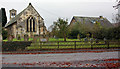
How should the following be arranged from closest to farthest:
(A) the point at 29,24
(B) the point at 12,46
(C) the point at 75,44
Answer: (B) the point at 12,46, (C) the point at 75,44, (A) the point at 29,24

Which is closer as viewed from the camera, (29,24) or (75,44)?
(75,44)

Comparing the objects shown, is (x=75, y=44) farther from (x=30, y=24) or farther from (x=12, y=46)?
(x=30, y=24)

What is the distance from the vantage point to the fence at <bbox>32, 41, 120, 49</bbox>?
57.3 ft

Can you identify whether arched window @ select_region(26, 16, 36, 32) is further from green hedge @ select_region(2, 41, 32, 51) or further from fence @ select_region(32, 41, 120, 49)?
green hedge @ select_region(2, 41, 32, 51)

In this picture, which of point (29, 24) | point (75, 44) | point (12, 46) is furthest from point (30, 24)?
point (75, 44)

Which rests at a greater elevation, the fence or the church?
the church

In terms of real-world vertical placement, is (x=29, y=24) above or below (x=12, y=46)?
above

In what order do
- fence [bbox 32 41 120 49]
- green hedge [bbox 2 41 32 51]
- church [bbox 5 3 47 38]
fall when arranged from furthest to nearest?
church [bbox 5 3 47 38], fence [bbox 32 41 120 49], green hedge [bbox 2 41 32 51]

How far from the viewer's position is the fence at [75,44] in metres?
17.5

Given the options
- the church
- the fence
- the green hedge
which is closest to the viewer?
the green hedge

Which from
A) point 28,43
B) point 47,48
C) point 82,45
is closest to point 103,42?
point 82,45

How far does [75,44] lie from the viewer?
17.7 metres

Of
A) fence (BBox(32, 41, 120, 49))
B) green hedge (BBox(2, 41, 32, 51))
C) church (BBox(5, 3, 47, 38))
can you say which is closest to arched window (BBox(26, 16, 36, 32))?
church (BBox(5, 3, 47, 38))

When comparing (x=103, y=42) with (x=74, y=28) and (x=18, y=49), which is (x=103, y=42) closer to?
(x=18, y=49)
